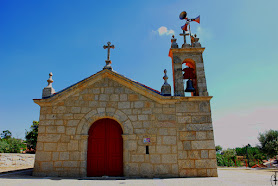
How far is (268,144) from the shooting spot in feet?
48.1

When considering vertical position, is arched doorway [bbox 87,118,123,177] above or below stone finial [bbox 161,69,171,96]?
below

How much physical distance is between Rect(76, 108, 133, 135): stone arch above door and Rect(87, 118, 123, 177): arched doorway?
21 centimetres

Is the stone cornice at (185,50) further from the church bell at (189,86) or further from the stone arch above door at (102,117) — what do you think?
the stone arch above door at (102,117)

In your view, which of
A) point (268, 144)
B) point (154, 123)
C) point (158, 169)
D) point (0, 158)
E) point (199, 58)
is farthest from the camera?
point (268, 144)

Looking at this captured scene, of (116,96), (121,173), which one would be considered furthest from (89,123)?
(121,173)

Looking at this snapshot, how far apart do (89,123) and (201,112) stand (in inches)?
171

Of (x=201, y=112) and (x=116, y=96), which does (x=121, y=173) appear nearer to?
(x=116, y=96)

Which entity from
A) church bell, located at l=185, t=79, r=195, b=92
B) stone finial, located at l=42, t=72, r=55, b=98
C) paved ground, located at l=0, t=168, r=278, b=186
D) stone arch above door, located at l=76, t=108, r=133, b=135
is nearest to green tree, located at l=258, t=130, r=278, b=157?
paved ground, located at l=0, t=168, r=278, b=186

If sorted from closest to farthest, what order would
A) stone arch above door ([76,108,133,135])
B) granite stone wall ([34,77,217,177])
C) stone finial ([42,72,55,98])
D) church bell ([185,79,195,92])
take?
granite stone wall ([34,77,217,177]), stone arch above door ([76,108,133,135]), stone finial ([42,72,55,98]), church bell ([185,79,195,92])

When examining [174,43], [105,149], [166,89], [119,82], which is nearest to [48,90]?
[119,82]

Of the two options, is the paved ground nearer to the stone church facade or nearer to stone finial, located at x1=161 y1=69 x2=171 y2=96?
the stone church facade

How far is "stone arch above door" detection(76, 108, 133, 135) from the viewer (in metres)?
6.79

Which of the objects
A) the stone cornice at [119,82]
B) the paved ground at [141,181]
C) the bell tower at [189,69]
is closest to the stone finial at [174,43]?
the bell tower at [189,69]

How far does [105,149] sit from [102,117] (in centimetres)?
121
